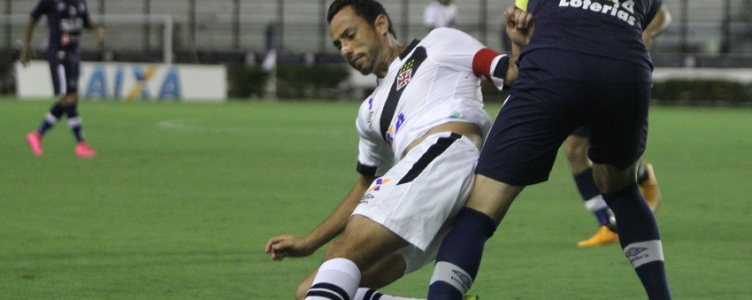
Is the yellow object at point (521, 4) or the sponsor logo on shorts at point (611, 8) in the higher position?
the sponsor logo on shorts at point (611, 8)

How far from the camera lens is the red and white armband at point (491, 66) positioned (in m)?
4.45

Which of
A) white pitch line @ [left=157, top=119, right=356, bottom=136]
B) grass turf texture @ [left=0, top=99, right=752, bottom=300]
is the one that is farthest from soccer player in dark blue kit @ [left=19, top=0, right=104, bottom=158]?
white pitch line @ [left=157, top=119, right=356, bottom=136]

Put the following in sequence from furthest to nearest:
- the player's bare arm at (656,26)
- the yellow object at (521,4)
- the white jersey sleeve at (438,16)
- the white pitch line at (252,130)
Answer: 1. the white jersey sleeve at (438,16)
2. the white pitch line at (252,130)
3. the player's bare arm at (656,26)
4. the yellow object at (521,4)

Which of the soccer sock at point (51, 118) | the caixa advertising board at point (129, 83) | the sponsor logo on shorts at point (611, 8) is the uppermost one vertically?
the sponsor logo on shorts at point (611, 8)

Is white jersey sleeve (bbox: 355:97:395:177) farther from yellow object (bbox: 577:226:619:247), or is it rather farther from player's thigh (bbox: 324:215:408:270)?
yellow object (bbox: 577:226:619:247)

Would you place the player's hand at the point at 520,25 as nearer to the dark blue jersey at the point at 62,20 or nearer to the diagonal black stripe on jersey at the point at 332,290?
the diagonal black stripe on jersey at the point at 332,290

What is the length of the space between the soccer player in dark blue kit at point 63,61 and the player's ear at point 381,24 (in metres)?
8.31

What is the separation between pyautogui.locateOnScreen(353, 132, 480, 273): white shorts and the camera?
12.7 feet

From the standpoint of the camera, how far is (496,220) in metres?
4.02

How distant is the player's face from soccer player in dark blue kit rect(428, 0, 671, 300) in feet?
2.49

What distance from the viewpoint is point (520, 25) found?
13.9ft

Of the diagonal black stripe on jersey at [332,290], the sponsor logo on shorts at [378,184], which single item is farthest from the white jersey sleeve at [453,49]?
the diagonal black stripe on jersey at [332,290]

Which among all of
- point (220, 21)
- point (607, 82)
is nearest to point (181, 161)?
point (607, 82)

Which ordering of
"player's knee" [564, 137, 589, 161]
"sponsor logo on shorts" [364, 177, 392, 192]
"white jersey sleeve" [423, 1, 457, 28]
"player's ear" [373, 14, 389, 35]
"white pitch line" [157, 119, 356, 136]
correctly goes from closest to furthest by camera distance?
"sponsor logo on shorts" [364, 177, 392, 192] → "player's ear" [373, 14, 389, 35] → "player's knee" [564, 137, 589, 161] → "white pitch line" [157, 119, 356, 136] → "white jersey sleeve" [423, 1, 457, 28]
